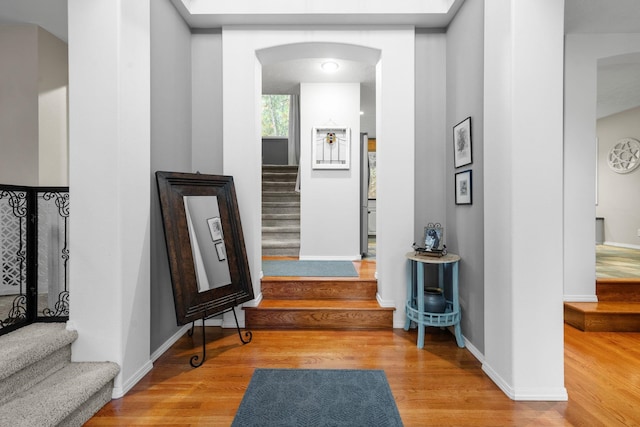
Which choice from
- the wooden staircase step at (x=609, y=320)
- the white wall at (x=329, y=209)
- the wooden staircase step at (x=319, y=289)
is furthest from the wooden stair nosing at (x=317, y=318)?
the wooden staircase step at (x=609, y=320)

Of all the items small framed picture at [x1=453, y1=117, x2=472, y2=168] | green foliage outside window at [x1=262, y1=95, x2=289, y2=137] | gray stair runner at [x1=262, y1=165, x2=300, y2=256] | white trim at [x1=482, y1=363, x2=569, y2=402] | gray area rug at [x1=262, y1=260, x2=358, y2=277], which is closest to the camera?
white trim at [x1=482, y1=363, x2=569, y2=402]

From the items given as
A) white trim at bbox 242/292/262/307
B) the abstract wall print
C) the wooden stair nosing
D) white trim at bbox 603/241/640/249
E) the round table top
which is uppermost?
the abstract wall print

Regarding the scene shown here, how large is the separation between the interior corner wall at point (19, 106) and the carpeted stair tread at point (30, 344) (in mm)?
1627

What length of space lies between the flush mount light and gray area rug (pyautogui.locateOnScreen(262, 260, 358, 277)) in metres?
2.59

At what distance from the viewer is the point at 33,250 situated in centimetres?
187

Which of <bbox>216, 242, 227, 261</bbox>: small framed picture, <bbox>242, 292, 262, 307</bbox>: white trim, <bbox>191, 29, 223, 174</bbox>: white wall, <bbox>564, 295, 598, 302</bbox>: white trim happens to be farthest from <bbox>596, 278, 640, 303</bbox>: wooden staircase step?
<bbox>191, 29, 223, 174</bbox>: white wall

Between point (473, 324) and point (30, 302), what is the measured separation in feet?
10.3

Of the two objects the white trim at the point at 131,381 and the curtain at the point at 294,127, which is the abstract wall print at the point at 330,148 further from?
the white trim at the point at 131,381

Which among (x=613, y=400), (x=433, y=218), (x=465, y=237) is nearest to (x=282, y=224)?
(x=433, y=218)

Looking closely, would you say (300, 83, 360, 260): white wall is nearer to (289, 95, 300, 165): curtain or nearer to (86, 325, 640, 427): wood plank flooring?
(86, 325, 640, 427): wood plank flooring

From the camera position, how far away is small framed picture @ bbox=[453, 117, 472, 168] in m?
Answer: 2.29

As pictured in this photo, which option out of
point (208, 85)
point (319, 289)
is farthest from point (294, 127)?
point (319, 289)

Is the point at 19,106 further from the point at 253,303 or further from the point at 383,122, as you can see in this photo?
the point at 383,122

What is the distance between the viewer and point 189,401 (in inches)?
67.7
